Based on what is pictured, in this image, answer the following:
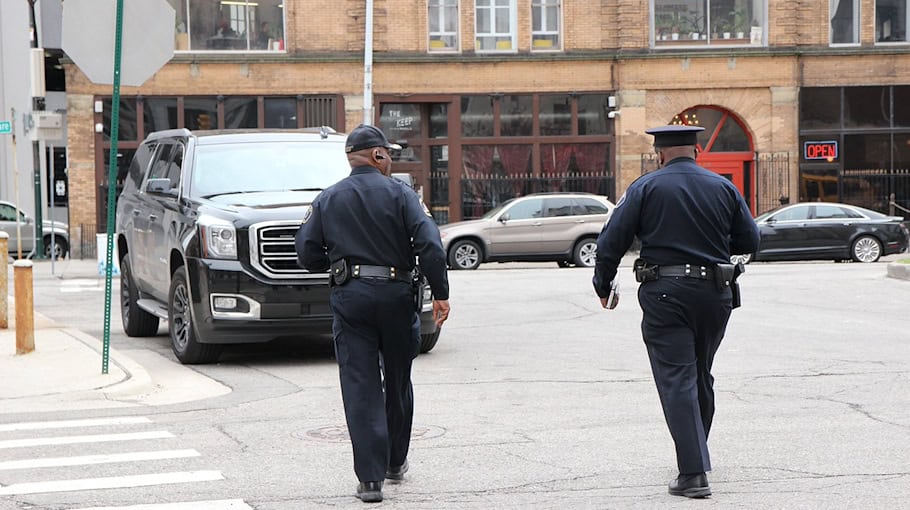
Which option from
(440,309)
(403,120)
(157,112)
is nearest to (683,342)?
(440,309)

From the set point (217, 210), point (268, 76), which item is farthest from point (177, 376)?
point (268, 76)

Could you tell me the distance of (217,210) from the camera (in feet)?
38.9

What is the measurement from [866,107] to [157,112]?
59.9ft

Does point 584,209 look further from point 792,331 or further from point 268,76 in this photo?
point 792,331

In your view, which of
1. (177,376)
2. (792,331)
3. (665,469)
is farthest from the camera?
(792,331)

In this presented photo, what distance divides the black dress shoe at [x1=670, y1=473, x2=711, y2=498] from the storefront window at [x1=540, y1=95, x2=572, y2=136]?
93.0 feet

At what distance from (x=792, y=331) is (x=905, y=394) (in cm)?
469

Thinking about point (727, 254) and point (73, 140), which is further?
point (73, 140)

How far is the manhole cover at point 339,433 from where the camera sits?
27.1 ft

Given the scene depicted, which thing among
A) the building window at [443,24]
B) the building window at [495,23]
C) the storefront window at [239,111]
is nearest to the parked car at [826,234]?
the building window at [495,23]

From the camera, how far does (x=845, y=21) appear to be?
35.1m

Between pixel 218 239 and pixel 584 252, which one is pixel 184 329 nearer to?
pixel 218 239

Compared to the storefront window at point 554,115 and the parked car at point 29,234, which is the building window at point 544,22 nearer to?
the storefront window at point 554,115

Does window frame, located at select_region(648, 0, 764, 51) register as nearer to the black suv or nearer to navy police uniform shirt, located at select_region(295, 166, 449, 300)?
the black suv
